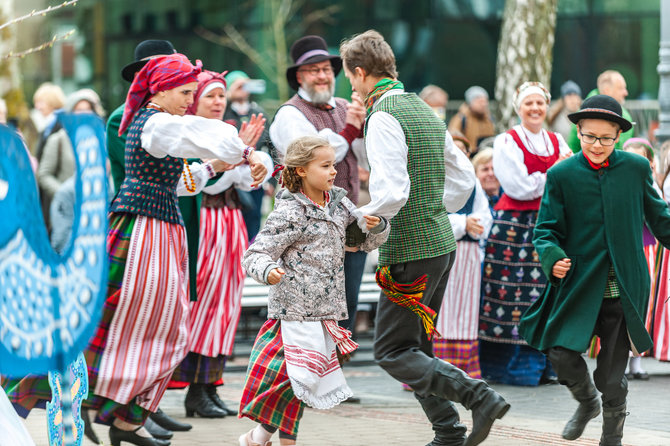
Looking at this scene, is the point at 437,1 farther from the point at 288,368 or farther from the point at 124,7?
the point at 288,368

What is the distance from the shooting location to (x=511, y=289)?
848 cm

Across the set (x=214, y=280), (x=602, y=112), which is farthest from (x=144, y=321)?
(x=602, y=112)

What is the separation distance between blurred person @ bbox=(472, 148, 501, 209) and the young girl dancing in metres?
3.44

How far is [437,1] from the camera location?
25.8 meters

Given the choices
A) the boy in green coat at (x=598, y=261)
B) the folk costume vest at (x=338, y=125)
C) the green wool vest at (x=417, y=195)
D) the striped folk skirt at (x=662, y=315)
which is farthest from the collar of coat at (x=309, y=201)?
the striped folk skirt at (x=662, y=315)

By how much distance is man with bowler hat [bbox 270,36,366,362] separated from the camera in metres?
7.39

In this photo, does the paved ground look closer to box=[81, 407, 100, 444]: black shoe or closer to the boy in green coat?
box=[81, 407, 100, 444]: black shoe

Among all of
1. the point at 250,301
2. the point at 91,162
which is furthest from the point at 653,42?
the point at 91,162

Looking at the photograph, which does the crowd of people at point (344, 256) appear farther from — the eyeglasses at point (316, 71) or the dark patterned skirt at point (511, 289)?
the dark patterned skirt at point (511, 289)

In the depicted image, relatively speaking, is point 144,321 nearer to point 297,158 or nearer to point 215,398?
point 297,158

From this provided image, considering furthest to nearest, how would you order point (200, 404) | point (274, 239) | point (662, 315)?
point (662, 315) < point (200, 404) < point (274, 239)

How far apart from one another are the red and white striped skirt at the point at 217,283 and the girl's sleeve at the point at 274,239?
2205mm

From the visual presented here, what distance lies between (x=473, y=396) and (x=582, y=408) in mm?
640

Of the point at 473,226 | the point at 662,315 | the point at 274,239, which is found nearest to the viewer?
the point at 274,239
